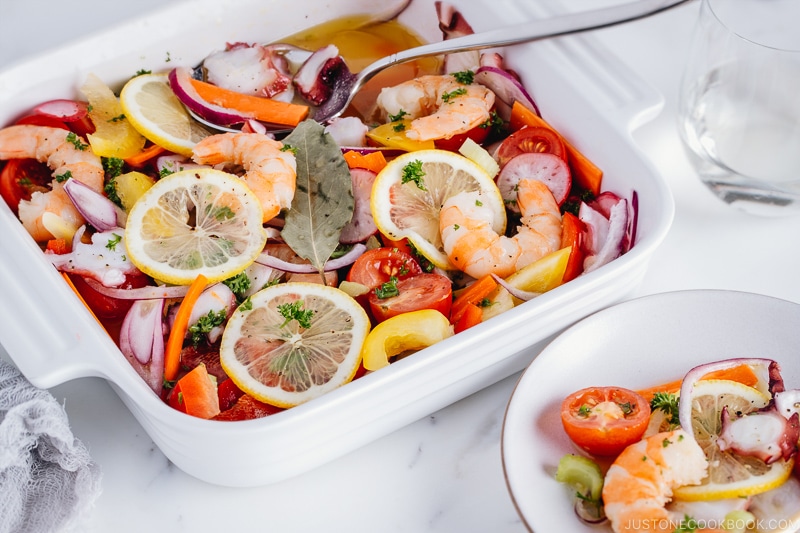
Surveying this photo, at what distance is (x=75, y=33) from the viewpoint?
2627 mm

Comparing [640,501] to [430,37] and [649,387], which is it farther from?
[430,37]

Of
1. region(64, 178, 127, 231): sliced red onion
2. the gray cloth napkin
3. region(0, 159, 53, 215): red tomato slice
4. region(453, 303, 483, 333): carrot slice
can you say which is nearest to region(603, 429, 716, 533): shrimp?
region(453, 303, 483, 333): carrot slice

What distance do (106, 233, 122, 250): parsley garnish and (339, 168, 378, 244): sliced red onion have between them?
1.48 feet

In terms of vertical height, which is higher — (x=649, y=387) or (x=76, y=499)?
(x=76, y=499)

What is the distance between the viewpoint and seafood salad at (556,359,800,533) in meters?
1.46

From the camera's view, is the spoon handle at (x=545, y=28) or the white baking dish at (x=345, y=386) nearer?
the white baking dish at (x=345, y=386)

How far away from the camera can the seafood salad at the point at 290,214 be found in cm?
170

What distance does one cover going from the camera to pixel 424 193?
194 cm

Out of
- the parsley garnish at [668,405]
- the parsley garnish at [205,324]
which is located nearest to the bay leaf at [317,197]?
the parsley garnish at [205,324]

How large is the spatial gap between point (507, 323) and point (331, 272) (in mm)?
438

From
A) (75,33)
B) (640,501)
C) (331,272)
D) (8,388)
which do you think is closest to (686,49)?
(331,272)

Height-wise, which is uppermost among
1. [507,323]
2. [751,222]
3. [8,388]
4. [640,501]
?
[8,388]

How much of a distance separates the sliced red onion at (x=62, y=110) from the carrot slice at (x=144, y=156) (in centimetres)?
15

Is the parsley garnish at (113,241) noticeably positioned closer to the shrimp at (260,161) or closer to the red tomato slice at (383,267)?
the shrimp at (260,161)
